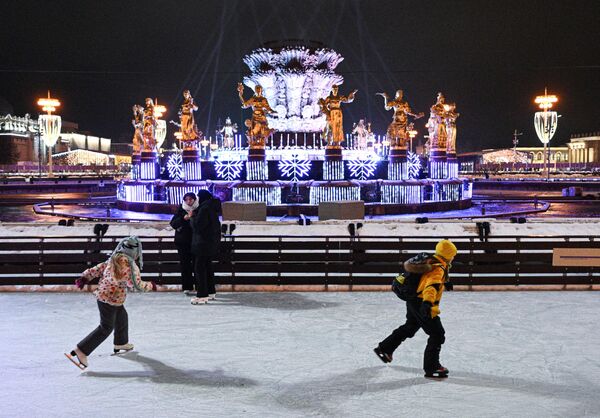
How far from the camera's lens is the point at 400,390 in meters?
6.28

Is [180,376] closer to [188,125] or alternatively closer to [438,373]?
[438,373]

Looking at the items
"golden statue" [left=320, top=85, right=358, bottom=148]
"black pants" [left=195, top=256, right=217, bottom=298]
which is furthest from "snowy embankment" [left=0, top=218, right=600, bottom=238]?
"golden statue" [left=320, top=85, right=358, bottom=148]

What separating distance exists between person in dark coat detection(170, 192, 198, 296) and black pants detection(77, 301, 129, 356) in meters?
3.08

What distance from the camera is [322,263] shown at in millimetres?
11758

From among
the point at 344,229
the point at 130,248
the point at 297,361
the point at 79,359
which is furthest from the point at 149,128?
the point at 297,361

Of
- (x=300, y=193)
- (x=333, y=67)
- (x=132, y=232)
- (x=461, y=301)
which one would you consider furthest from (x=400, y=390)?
(x=333, y=67)

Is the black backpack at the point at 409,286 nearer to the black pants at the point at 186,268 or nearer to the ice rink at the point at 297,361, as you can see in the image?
the ice rink at the point at 297,361

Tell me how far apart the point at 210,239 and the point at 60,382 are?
12.9 feet

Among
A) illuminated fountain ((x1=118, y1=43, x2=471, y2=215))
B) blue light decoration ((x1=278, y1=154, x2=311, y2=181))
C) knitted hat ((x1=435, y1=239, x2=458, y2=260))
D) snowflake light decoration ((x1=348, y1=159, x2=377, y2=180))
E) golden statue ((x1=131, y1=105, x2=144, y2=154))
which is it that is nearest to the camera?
knitted hat ((x1=435, y1=239, x2=458, y2=260))

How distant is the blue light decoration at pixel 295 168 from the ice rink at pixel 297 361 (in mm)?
15116

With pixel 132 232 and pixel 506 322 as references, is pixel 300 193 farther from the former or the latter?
pixel 506 322

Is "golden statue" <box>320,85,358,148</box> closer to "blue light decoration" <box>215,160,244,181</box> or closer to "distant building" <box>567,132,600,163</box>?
"blue light decoration" <box>215,160,244,181</box>

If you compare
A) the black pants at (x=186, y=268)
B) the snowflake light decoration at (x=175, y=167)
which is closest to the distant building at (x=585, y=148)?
the snowflake light decoration at (x=175, y=167)

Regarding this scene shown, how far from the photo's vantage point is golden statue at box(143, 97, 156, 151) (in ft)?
92.9
